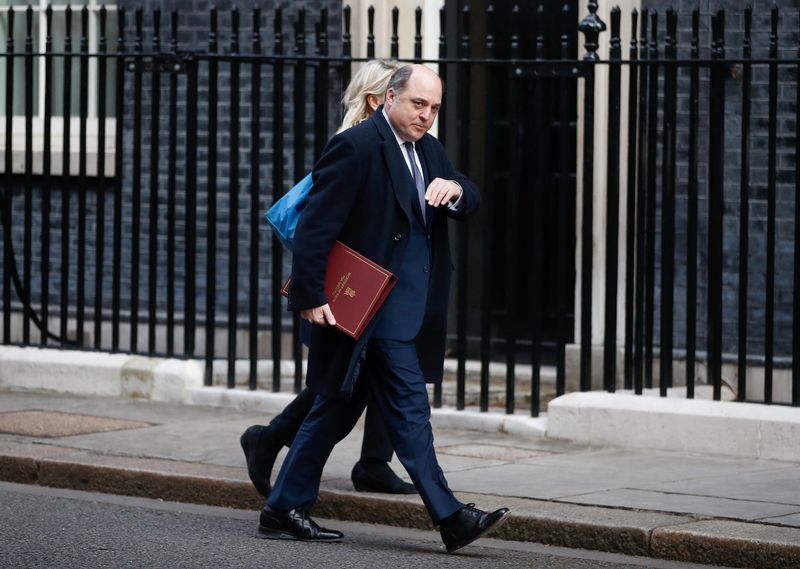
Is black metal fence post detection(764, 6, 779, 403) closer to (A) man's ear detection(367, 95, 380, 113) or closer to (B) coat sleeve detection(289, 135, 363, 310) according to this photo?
(A) man's ear detection(367, 95, 380, 113)

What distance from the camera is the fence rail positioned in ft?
27.1

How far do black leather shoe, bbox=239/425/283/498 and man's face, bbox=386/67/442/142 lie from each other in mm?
1423

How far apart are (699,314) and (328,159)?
3805 mm

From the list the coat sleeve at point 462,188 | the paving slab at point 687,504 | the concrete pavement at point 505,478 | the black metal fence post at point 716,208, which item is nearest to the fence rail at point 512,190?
the black metal fence post at point 716,208

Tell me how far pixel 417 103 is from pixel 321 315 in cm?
82

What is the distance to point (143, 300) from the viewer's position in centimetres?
1120

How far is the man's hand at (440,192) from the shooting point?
6.05 m

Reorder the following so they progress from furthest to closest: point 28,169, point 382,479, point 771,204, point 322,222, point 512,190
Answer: point 28,169 → point 512,190 → point 771,204 → point 382,479 → point 322,222

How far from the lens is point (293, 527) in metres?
6.31

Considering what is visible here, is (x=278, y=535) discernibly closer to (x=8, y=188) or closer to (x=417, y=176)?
(x=417, y=176)

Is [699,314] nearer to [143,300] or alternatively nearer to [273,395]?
[273,395]

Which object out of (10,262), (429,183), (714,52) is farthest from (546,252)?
(429,183)

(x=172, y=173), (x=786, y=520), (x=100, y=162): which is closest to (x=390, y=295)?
(x=786, y=520)

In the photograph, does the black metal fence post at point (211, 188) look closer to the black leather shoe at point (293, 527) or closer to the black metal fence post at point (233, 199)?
the black metal fence post at point (233, 199)
